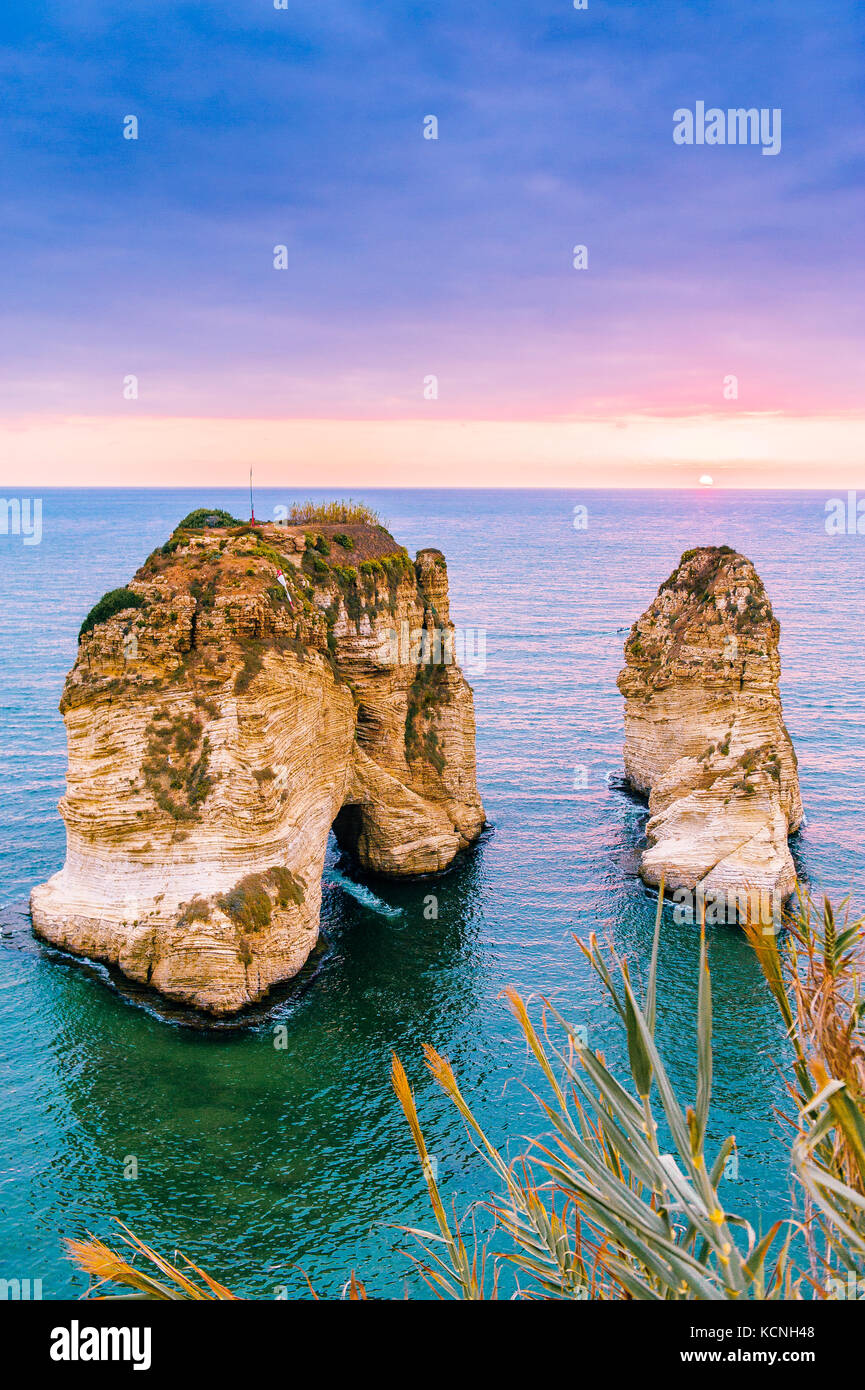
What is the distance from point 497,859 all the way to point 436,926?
7.45m

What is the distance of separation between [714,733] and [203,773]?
80.6 ft

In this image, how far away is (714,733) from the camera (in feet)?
146

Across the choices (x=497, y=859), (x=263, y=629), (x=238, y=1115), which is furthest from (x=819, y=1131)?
(x=497, y=859)

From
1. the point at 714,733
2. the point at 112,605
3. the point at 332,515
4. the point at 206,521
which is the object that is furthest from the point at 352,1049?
the point at 332,515

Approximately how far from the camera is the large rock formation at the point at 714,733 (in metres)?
40.3

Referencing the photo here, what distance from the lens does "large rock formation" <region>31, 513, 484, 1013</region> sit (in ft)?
103

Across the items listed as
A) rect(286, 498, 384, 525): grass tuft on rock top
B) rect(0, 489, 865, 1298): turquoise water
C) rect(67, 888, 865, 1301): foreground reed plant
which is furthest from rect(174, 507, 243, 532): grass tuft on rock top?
rect(67, 888, 865, 1301): foreground reed plant

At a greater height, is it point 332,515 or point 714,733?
point 332,515

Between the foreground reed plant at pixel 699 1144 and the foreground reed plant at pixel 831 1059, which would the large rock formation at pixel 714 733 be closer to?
the foreground reed plant at pixel 831 1059

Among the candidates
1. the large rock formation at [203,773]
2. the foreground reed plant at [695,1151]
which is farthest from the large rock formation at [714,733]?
the foreground reed plant at [695,1151]

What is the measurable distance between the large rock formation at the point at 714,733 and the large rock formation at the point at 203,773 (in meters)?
16.1

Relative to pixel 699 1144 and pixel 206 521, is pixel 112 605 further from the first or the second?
pixel 699 1144

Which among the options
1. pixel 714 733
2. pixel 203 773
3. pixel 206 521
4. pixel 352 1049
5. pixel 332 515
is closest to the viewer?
pixel 352 1049
